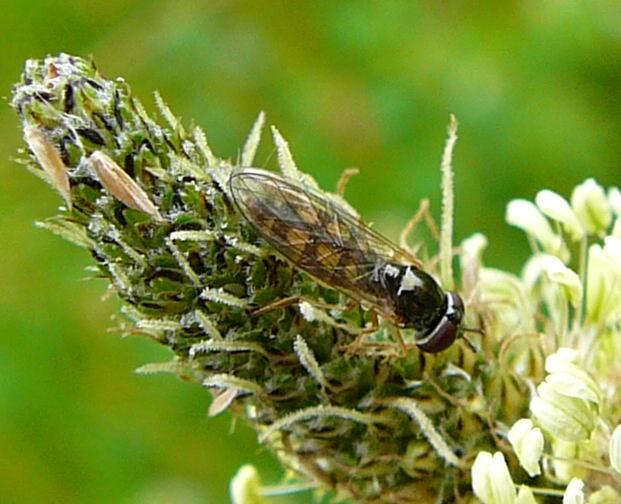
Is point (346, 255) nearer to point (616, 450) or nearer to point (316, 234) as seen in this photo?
point (316, 234)

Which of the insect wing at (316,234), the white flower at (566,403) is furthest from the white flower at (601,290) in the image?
the insect wing at (316,234)

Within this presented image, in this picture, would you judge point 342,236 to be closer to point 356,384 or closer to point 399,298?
point 399,298

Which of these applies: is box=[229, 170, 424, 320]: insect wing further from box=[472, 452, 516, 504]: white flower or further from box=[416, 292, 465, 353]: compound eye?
box=[472, 452, 516, 504]: white flower

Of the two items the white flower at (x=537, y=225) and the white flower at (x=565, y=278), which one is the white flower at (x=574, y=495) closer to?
the white flower at (x=565, y=278)

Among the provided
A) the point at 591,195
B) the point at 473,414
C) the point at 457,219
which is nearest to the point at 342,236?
the point at 473,414

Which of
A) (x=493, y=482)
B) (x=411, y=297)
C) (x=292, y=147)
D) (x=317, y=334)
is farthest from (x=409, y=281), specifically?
(x=292, y=147)

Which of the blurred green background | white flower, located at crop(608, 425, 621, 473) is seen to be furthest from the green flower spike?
the blurred green background
